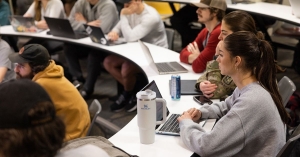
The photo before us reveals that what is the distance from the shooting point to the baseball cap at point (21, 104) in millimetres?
1102

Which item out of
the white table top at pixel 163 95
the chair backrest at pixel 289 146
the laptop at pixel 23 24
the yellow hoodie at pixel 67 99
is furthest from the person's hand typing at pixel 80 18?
the chair backrest at pixel 289 146

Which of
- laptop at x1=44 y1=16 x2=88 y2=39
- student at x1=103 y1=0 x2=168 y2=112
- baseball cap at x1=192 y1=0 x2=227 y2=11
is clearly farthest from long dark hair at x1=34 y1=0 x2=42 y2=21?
baseball cap at x1=192 y1=0 x2=227 y2=11

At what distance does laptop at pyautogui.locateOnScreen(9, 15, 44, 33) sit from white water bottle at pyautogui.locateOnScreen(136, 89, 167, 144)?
2.67m

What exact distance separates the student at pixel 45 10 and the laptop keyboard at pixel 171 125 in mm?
2526

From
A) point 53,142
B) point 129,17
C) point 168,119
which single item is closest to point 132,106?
point 129,17

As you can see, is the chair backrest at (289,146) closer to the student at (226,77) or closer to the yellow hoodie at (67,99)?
→ the student at (226,77)

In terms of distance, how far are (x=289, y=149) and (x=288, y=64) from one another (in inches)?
136

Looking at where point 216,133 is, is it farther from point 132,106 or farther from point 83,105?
point 132,106

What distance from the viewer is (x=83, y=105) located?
2385 millimetres

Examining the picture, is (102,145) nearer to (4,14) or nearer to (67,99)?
(67,99)

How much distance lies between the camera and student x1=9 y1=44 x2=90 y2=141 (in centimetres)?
229

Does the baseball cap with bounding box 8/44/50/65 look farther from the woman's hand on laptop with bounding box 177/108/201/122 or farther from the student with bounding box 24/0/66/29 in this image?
the student with bounding box 24/0/66/29

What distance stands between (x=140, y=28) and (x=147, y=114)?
1953mm

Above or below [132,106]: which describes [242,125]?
above
